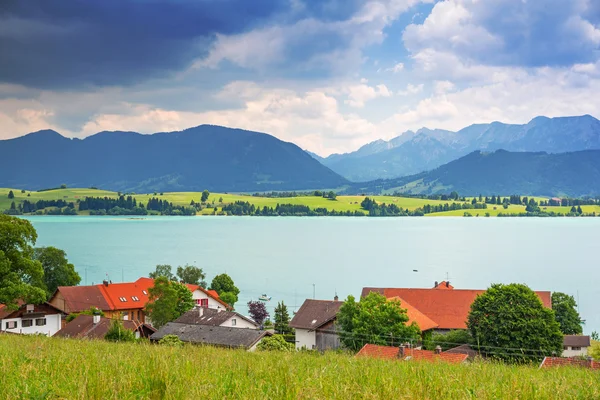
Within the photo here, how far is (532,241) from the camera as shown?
17038cm

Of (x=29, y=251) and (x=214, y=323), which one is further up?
(x=29, y=251)

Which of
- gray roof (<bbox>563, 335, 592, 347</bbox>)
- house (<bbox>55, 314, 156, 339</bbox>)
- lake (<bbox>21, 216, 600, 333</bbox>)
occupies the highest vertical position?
house (<bbox>55, 314, 156, 339</bbox>)

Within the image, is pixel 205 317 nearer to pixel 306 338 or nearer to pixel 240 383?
pixel 306 338

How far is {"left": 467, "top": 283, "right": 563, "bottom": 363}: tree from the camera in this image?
32.9 meters

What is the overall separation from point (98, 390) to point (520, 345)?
104 feet

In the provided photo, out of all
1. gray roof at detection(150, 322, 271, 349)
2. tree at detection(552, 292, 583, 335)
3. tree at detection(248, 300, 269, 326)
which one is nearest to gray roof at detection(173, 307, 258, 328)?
gray roof at detection(150, 322, 271, 349)

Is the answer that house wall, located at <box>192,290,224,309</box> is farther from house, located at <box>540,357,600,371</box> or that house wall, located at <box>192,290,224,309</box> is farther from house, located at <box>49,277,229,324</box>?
house, located at <box>540,357,600,371</box>

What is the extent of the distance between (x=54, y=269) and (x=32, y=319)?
572 inches

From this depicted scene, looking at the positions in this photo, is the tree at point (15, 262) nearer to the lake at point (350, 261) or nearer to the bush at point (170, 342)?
the bush at point (170, 342)

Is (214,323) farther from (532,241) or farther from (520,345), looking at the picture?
(532,241)

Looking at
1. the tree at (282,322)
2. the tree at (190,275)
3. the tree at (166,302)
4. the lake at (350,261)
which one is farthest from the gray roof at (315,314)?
the tree at (190,275)

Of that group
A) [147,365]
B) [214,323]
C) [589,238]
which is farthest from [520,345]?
[589,238]

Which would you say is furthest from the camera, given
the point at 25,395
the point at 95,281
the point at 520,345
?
the point at 95,281

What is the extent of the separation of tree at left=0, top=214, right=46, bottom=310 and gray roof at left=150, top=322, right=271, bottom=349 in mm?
9296
